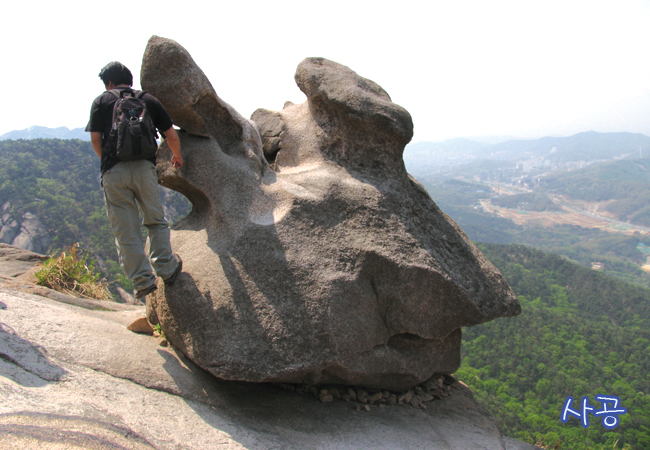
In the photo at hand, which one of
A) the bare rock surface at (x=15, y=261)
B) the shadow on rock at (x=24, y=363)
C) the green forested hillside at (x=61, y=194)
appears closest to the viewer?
the shadow on rock at (x=24, y=363)

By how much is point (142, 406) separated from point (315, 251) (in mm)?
2900

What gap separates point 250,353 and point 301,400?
56.6 inches

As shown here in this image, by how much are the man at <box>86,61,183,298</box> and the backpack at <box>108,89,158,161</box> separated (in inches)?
4.6

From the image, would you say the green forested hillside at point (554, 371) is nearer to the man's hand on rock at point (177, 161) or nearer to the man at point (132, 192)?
the man at point (132, 192)

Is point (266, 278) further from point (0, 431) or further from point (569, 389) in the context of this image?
point (569, 389)

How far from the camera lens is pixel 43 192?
4878cm

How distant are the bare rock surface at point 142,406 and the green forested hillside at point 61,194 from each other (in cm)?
3191

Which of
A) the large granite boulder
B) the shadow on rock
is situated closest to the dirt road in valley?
the large granite boulder

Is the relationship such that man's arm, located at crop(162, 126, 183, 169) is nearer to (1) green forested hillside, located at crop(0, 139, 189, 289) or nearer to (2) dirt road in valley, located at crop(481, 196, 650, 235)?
(1) green forested hillside, located at crop(0, 139, 189, 289)

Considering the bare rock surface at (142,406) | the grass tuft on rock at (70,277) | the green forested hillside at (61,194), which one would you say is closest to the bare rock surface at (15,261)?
the grass tuft on rock at (70,277)

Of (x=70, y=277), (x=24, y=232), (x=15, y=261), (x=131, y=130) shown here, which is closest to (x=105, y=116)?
(x=131, y=130)

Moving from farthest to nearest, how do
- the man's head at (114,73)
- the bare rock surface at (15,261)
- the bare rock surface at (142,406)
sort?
1. the bare rock surface at (15,261)
2. the man's head at (114,73)
3. the bare rock surface at (142,406)

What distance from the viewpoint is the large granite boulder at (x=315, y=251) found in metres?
5.36

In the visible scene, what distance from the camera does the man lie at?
Result: 16.3ft
